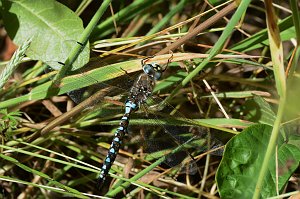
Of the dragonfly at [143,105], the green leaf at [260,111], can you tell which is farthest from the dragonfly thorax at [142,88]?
the green leaf at [260,111]

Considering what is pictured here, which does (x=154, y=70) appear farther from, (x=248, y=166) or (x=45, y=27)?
(x=248, y=166)

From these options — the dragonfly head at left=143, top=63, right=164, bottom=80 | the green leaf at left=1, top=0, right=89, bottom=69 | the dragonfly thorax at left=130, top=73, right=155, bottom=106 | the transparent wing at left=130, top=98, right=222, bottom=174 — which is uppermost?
the green leaf at left=1, top=0, right=89, bottom=69

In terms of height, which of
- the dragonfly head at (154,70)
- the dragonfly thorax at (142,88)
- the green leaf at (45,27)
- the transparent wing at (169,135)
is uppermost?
the green leaf at (45,27)

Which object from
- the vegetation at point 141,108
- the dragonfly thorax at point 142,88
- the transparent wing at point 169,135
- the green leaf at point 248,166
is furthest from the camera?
the dragonfly thorax at point 142,88

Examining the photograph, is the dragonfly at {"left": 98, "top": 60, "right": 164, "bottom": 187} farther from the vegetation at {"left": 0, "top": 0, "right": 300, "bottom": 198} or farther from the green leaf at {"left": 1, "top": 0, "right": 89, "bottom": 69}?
the green leaf at {"left": 1, "top": 0, "right": 89, "bottom": 69}

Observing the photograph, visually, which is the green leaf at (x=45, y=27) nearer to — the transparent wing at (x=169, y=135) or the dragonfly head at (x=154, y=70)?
the dragonfly head at (x=154, y=70)

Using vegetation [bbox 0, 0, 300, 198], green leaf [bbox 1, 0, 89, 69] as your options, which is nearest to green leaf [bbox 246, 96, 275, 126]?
vegetation [bbox 0, 0, 300, 198]

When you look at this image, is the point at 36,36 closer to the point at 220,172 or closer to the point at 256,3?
the point at 220,172

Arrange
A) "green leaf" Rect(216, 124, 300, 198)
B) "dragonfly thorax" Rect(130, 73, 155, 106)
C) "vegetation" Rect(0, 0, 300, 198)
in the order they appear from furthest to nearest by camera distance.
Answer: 1. "dragonfly thorax" Rect(130, 73, 155, 106)
2. "vegetation" Rect(0, 0, 300, 198)
3. "green leaf" Rect(216, 124, 300, 198)
